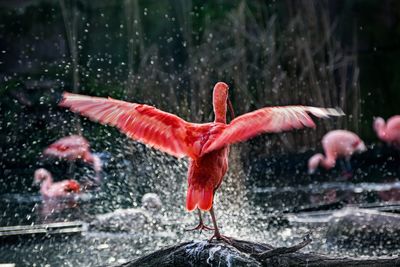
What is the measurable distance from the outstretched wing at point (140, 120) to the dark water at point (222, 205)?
4.52 ft

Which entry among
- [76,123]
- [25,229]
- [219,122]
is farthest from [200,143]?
[76,123]

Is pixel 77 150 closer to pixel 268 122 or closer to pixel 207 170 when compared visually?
pixel 207 170

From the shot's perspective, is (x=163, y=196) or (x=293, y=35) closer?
(x=163, y=196)

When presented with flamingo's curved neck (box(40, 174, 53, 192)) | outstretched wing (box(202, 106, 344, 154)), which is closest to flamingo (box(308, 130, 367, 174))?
flamingo's curved neck (box(40, 174, 53, 192))

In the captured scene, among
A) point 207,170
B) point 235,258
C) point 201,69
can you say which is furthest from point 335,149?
point 235,258

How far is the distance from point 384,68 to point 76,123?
425 cm

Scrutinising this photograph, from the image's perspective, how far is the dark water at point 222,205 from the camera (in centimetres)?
423

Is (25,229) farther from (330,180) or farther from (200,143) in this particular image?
(330,180)

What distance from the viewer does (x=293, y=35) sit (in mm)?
9391

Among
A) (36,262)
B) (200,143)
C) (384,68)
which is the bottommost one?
(36,262)

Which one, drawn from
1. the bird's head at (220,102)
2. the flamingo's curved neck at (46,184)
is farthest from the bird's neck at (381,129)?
the bird's head at (220,102)

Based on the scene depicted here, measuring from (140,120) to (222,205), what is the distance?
111 inches

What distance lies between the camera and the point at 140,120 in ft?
9.02

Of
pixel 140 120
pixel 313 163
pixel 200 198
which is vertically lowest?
pixel 200 198
